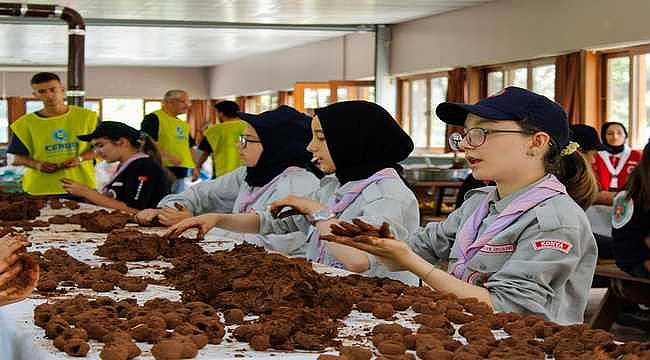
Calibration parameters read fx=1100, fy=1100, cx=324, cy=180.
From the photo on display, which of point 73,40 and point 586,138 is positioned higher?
point 73,40

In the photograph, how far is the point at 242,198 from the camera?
4828mm

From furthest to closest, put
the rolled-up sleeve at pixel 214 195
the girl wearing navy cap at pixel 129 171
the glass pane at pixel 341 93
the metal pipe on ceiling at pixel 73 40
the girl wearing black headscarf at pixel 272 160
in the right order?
1. the glass pane at pixel 341 93
2. the metal pipe on ceiling at pixel 73 40
3. the girl wearing navy cap at pixel 129 171
4. the rolled-up sleeve at pixel 214 195
5. the girl wearing black headscarf at pixel 272 160

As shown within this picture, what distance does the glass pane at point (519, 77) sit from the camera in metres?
12.4

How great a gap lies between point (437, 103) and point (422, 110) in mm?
732

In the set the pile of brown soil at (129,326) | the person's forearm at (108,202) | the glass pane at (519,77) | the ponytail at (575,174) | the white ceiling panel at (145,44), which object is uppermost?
the white ceiling panel at (145,44)

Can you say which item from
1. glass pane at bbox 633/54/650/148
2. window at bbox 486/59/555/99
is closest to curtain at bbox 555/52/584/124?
window at bbox 486/59/555/99

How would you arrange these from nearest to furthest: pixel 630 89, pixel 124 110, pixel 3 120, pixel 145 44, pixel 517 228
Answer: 1. pixel 517 228
2. pixel 630 89
3. pixel 145 44
4. pixel 3 120
5. pixel 124 110

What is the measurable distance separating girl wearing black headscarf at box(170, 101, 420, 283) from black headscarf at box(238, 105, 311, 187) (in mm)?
820

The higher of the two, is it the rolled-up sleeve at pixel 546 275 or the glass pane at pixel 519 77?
the glass pane at pixel 519 77

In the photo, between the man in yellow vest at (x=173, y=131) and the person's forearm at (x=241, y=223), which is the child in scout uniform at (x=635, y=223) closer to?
the person's forearm at (x=241, y=223)

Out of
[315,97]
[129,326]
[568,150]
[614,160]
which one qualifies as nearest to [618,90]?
[614,160]

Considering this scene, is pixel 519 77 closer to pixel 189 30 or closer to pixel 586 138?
pixel 189 30

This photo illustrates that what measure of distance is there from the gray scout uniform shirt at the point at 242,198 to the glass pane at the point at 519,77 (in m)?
7.69

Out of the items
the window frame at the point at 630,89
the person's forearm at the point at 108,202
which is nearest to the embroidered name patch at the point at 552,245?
the person's forearm at the point at 108,202
